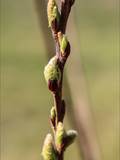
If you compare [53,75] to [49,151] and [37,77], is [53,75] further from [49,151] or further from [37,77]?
[37,77]

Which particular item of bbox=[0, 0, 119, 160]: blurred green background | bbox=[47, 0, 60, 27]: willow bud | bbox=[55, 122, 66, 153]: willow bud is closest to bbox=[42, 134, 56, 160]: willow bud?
bbox=[55, 122, 66, 153]: willow bud

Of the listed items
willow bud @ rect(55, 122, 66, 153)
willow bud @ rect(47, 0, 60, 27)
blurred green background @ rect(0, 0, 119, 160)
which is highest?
willow bud @ rect(47, 0, 60, 27)

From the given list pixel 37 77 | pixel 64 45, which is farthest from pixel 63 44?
pixel 37 77

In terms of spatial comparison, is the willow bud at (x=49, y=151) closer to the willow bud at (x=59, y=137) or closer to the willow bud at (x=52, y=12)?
the willow bud at (x=59, y=137)

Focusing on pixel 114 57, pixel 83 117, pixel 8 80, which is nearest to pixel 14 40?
pixel 8 80

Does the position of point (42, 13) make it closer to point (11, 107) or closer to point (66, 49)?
point (66, 49)

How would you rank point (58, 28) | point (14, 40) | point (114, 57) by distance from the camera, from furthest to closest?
point (14, 40), point (114, 57), point (58, 28)

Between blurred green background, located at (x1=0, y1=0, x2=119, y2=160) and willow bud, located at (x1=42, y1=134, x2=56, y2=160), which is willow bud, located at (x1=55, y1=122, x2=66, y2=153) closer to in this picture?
willow bud, located at (x1=42, y1=134, x2=56, y2=160)

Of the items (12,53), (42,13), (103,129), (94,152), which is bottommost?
(103,129)
